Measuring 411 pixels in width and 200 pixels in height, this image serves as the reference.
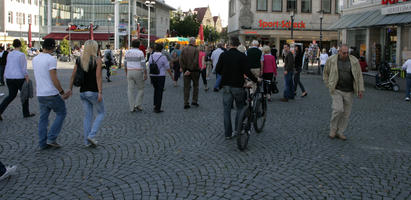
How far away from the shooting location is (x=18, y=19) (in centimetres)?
6400

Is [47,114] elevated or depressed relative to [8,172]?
elevated

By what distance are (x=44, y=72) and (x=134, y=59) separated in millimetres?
4196

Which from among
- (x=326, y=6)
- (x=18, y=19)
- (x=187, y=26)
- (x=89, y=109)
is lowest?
(x=89, y=109)

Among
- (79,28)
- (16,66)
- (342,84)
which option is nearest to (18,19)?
(79,28)

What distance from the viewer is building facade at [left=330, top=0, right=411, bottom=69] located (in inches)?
944

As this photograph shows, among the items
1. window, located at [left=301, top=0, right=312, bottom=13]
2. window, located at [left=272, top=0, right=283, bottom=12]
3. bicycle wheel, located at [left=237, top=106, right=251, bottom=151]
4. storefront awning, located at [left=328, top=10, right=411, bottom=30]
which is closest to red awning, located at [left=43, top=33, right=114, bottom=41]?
window, located at [left=272, top=0, right=283, bottom=12]

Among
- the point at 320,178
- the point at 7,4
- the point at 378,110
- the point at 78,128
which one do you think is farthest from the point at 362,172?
the point at 7,4

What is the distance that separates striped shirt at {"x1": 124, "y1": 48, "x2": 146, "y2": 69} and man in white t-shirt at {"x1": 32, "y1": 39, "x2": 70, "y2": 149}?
3992 mm

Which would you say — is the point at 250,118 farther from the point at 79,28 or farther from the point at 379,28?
the point at 79,28

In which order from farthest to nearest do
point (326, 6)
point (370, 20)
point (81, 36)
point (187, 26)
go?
point (187, 26)
point (81, 36)
point (326, 6)
point (370, 20)

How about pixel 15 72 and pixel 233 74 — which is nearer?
pixel 233 74

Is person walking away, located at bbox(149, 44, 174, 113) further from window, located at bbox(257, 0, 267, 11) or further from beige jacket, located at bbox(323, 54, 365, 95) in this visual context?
window, located at bbox(257, 0, 267, 11)

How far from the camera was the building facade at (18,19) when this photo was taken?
192ft

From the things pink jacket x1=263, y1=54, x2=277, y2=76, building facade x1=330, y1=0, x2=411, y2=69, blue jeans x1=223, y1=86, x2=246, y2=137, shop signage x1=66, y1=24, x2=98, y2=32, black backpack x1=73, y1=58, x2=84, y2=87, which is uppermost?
shop signage x1=66, y1=24, x2=98, y2=32
